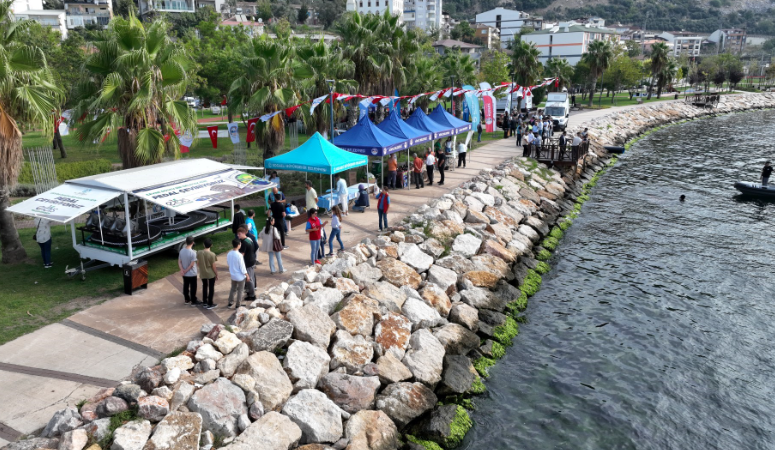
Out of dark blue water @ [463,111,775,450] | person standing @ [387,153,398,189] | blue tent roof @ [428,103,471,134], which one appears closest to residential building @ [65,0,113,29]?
blue tent roof @ [428,103,471,134]

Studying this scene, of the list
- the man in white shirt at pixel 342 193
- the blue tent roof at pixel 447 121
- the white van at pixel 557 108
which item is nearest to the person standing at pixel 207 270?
the man in white shirt at pixel 342 193

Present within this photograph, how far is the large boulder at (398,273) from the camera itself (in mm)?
15031

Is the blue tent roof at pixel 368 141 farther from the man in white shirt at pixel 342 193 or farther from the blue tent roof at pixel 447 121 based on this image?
the blue tent roof at pixel 447 121

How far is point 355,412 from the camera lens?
10133mm

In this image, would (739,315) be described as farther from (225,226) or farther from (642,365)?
(225,226)

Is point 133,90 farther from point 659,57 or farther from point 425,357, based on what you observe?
point 659,57

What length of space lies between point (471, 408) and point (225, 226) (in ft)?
34.2

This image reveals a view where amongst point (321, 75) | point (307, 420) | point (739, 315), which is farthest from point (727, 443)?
point (321, 75)

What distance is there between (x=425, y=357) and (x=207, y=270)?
211 inches

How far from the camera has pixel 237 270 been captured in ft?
40.0

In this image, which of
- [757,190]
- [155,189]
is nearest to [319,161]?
[155,189]

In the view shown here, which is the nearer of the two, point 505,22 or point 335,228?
point 335,228

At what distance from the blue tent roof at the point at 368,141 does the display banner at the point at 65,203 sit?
10.2 meters

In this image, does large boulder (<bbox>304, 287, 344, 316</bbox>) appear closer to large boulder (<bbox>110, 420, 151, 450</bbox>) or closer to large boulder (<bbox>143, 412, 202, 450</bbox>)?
large boulder (<bbox>143, 412, 202, 450</bbox>)
